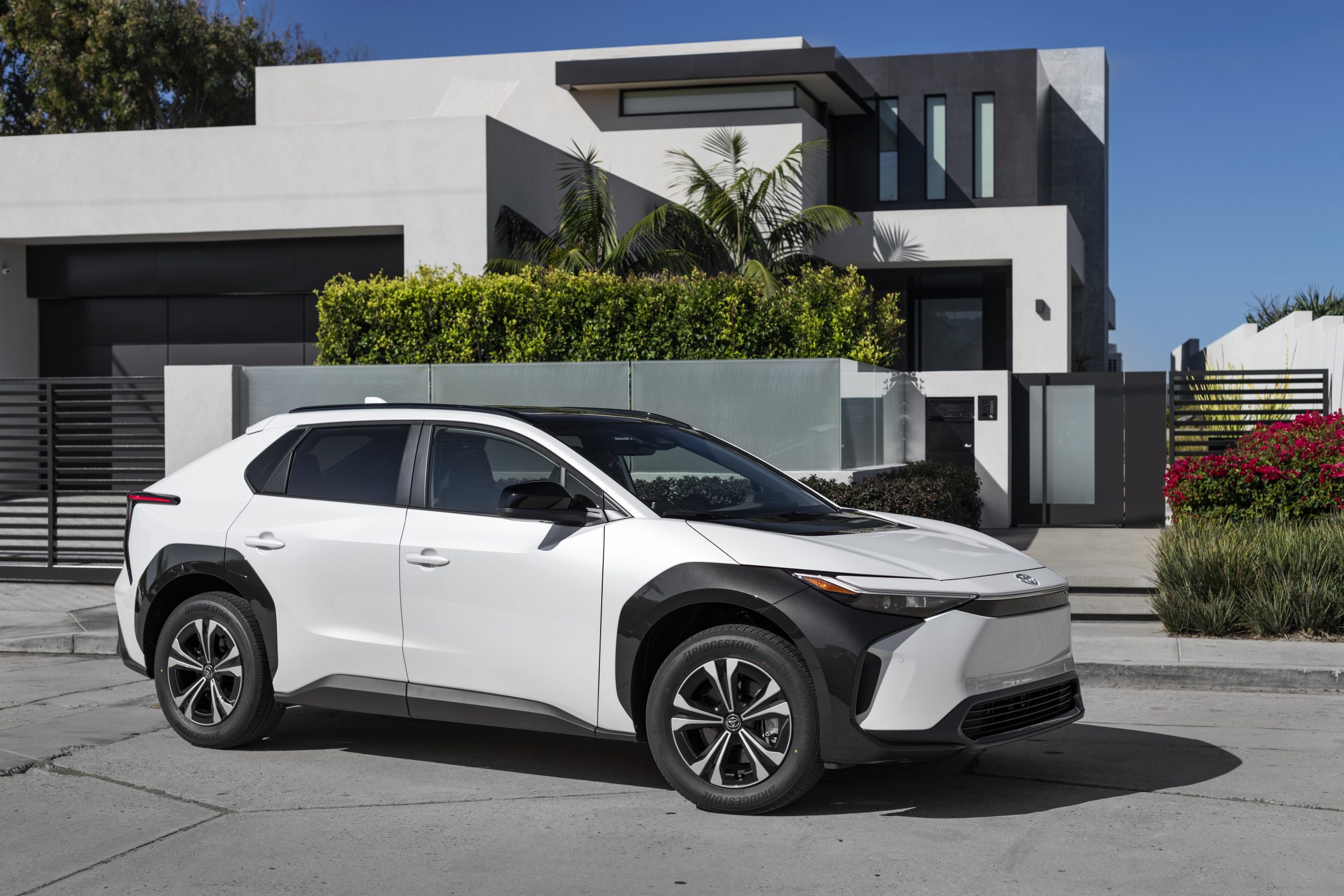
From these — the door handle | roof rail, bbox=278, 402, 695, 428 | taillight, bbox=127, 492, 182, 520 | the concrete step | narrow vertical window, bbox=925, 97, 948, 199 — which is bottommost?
the concrete step

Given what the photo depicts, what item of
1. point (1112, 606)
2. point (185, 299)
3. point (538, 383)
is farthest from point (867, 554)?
point (185, 299)

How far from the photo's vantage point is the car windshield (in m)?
6.22

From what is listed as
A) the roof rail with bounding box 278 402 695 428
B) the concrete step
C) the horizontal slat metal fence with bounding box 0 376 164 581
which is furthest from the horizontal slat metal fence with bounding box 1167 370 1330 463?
the roof rail with bounding box 278 402 695 428

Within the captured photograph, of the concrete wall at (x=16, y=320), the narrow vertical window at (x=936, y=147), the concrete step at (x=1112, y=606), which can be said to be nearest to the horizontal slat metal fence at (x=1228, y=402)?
the concrete step at (x=1112, y=606)

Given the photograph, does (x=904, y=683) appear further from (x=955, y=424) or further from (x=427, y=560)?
(x=955, y=424)

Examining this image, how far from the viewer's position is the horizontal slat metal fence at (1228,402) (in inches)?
730

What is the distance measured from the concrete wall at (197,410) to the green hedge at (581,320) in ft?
5.71

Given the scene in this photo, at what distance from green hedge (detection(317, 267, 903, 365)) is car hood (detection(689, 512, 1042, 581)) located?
9964 millimetres

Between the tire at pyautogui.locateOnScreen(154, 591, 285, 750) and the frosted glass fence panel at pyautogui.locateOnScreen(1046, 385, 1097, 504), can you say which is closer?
the tire at pyautogui.locateOnScreen(154, 591, 285, 750)

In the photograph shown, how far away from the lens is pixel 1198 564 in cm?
1041

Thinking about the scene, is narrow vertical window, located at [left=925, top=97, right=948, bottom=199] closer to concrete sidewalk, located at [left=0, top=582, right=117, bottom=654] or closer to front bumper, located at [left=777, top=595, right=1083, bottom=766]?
concrete sidewalk, located at [left=0, top=582, right=117, bottom=654]

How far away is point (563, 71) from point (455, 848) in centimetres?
2265

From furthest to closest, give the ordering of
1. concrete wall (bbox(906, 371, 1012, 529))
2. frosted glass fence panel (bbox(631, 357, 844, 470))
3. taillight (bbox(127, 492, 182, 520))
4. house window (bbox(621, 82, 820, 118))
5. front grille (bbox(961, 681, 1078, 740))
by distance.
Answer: house window (bbox(621, 82, 820, 118)) < concrete wall (bbox(906, 371, 1012, 529)) < frosted glass fence panel (bbox(631, 357, 844, 470)) < taillight (bbox(127, 492, 182, 520)) < front grille (bbox(961, 681, 1078, 740))

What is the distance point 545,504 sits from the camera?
6.06 metres
